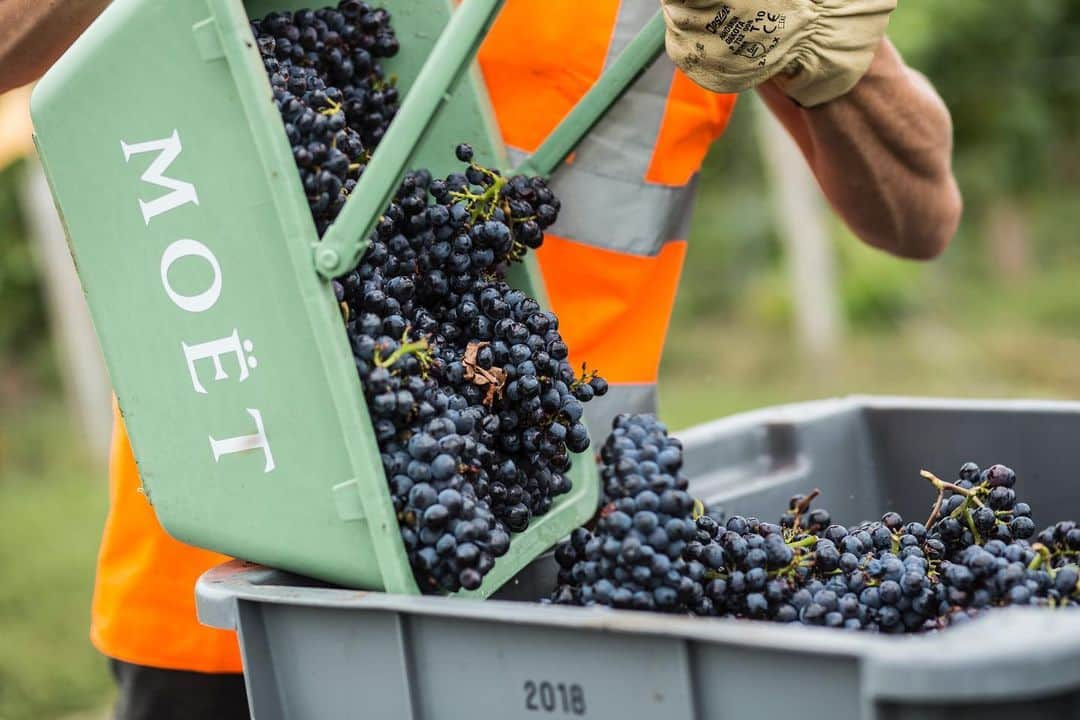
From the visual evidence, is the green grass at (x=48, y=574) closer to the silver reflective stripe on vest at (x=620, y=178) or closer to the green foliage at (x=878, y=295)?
the silver reflective stripe on vest at (x=620, y=178)

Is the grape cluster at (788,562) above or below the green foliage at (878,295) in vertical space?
above

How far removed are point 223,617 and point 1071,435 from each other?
3.80 feet

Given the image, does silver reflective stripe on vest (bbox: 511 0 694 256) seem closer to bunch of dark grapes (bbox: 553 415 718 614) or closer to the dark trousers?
bunch of dark grapes (bbox: 553 415 718 614)

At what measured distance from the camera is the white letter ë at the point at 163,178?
1.25 metres

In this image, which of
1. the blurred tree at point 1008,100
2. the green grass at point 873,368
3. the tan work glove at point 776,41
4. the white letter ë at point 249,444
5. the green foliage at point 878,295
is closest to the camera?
Answer: the white letter ë at point 249,444

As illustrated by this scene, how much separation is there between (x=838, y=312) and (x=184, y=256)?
7.05m

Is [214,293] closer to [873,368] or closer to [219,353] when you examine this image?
[219,353]

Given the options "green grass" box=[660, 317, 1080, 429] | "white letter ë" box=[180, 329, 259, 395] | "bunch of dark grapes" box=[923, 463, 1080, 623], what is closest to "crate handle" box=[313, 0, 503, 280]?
"white letter ë" box=[180, 329, 259, 395]

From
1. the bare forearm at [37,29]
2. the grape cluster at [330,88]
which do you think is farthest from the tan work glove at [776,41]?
the bare forearm at [37,29]

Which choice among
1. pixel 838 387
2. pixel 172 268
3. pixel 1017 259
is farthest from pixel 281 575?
pixel 1017 259

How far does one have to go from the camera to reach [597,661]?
3.43 feet

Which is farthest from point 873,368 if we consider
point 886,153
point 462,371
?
point 462,371

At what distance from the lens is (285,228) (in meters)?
1.17

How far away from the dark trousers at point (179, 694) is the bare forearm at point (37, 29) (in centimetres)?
86
